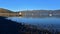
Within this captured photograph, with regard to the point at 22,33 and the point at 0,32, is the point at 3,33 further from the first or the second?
A: the point at 22,33

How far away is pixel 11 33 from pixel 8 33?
0.21m

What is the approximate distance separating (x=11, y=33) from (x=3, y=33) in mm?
572

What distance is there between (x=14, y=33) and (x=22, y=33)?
0.57m

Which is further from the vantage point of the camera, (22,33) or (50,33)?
(50,33)

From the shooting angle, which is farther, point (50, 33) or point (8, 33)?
point (50, 33)

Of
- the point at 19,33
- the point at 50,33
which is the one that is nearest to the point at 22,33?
the point at 19,33

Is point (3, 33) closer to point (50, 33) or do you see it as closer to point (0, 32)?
point (0, 32)

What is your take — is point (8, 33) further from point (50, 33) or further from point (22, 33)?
point (50, 33)

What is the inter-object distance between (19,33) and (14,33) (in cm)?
35

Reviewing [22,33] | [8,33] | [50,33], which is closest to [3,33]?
[8,33]

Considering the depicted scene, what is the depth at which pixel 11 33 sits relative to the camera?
12.9 meters

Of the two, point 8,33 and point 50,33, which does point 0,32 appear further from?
point 50,33

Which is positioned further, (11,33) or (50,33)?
(50,33)

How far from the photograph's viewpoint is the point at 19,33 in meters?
12.9
